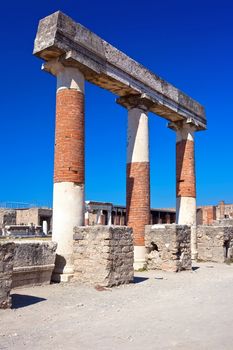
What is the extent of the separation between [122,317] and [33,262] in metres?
3.49

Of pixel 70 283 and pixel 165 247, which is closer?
pixel 70 283

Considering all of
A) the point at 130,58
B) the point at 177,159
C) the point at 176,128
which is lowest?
the point at 177,159

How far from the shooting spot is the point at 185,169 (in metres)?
17.9

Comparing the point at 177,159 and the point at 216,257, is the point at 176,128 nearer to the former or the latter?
the point at 177,159

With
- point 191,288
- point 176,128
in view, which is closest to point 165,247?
point 191,288

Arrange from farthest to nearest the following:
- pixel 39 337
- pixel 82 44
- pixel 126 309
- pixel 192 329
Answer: pixel 82 44 < pixel 126 309 < pixel 192 329 < pixel 39 337

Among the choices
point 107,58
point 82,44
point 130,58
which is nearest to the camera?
point 82,44

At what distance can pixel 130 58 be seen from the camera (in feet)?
45.8

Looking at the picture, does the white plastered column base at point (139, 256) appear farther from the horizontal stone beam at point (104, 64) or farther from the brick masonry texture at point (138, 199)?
the horizontal stone beam at point (104, 64)

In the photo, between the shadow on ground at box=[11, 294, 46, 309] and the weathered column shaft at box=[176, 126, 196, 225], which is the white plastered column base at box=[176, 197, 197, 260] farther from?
the shadow on ground at box=[11, 294, 46, 309]

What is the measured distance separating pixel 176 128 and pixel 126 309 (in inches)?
487

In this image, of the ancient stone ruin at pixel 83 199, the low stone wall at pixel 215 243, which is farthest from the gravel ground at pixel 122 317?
the low stone wall at pixel 215 243

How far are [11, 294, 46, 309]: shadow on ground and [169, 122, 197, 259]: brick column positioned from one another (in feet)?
34.1

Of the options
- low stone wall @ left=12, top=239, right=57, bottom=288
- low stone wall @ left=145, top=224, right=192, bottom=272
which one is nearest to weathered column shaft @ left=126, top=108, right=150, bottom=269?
low stone wall @ left=145, top=224, right=192, bottom=272
